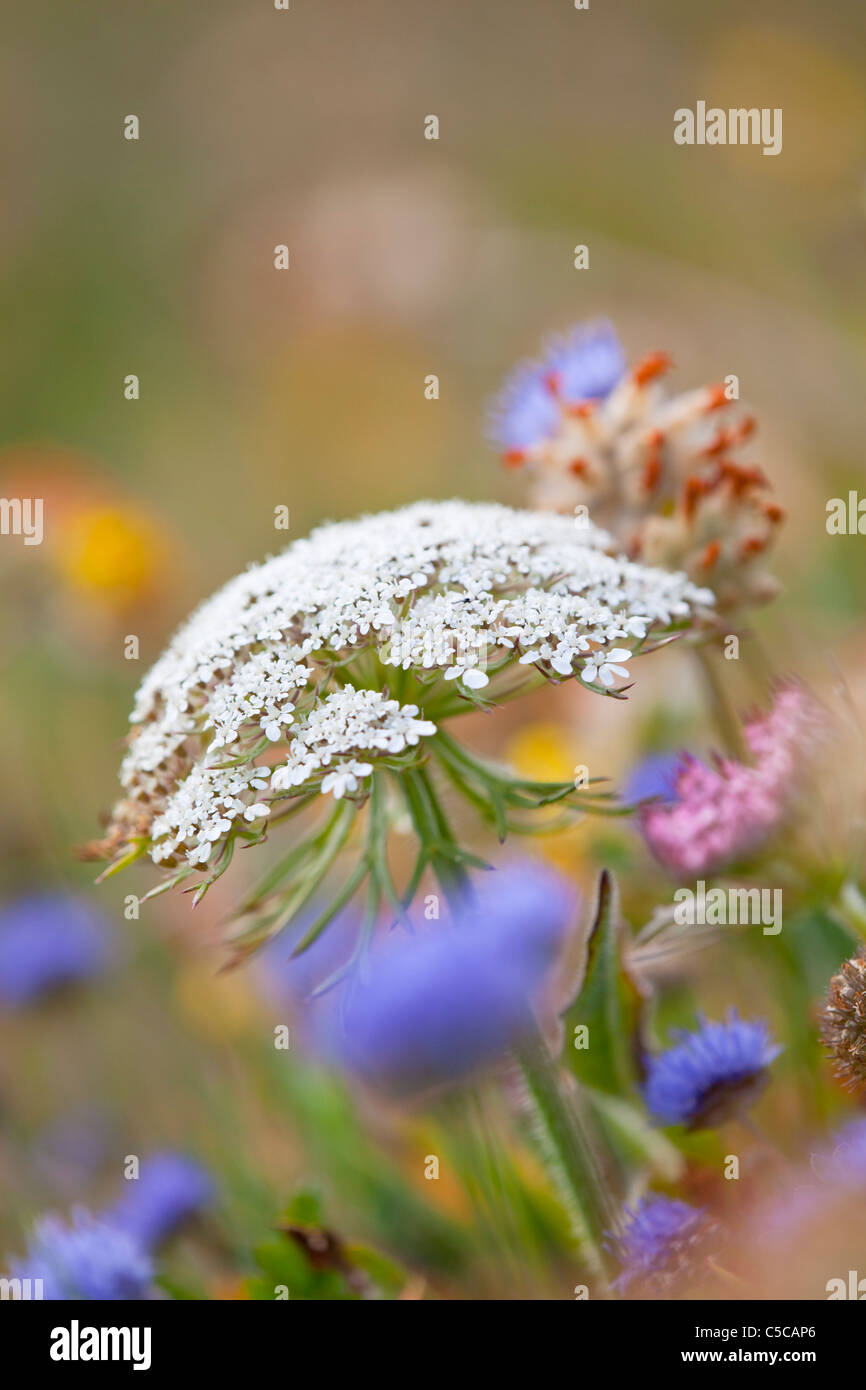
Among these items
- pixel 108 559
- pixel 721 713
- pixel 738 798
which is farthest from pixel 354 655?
pixel 108 559

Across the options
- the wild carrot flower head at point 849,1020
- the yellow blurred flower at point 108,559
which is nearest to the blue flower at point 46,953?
the yellow blurred flower at point 108,559

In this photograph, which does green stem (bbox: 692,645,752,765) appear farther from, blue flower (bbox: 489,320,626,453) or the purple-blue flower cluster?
the purple-blue flower cluster

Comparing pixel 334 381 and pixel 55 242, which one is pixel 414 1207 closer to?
pixel 334 381

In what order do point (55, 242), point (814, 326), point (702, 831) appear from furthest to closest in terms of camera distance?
1. point (55, 242)
2. point (814, 326)
3. point (702, 831)

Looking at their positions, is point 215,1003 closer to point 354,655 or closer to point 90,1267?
point 90,1267

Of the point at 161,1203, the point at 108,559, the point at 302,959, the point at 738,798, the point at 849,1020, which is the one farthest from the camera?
the point at 108,559
